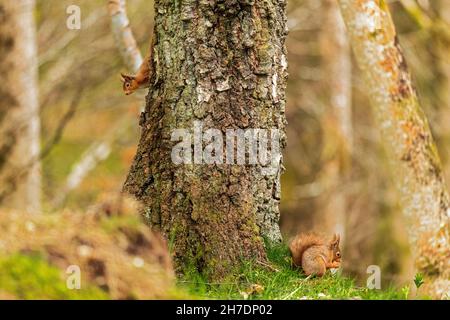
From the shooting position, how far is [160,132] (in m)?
4.53

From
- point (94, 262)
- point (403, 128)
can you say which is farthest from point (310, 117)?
point (94, 262)

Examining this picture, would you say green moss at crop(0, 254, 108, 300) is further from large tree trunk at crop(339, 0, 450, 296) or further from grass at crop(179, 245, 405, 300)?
large tree trunk at crop(339, 0, 450, 296)

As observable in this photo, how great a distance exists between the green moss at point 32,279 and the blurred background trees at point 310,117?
7.10m

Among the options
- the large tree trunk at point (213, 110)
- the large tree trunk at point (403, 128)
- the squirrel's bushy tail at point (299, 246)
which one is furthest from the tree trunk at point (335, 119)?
the large tree trunk at point (213, 110)

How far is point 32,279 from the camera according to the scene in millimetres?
3465

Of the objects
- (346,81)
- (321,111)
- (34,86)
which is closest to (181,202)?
(34,86)

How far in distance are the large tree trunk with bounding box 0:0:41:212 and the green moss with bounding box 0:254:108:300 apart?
6691mm

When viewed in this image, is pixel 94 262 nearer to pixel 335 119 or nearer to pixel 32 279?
pixel 32 279

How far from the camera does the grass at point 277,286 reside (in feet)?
13.4

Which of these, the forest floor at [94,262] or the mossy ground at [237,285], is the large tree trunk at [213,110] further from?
the forest floor at [94,262]

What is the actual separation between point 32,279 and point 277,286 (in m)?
1.34

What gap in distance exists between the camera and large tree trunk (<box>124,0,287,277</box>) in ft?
14.4
